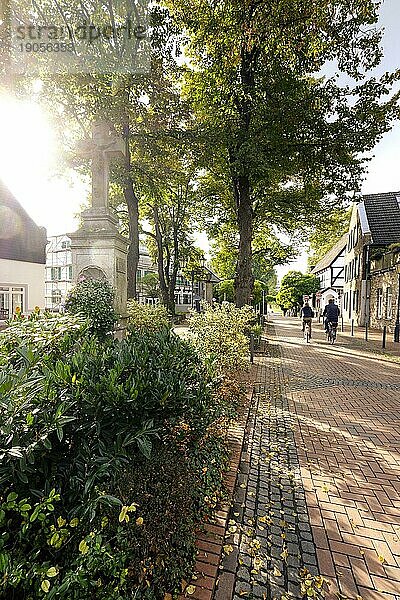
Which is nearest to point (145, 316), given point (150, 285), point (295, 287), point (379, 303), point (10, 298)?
point (10, 298)

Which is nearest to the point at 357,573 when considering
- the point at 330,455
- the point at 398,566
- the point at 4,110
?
the point at 398,566

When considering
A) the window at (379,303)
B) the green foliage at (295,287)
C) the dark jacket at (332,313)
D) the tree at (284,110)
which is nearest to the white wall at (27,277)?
the tree at (284,110)

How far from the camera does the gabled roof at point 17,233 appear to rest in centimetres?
1516

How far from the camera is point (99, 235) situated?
734cm

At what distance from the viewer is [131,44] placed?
965 cm

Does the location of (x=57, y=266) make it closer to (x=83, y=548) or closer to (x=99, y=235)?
(x=99, y=235)

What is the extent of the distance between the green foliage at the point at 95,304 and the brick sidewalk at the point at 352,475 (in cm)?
373

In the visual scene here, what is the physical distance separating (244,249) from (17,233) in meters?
10.8

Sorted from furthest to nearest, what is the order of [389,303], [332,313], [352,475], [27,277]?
1. [389,303]
2. [27,277]
3. [332,313]
4. [352,475]

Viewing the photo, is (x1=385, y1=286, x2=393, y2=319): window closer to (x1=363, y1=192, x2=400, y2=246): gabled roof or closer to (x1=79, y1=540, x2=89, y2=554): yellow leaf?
(x1=363, y1=192, x2=400, y2=246): gabled roof

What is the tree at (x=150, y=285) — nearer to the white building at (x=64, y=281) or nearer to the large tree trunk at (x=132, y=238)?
the white building at (x=64, y=281)

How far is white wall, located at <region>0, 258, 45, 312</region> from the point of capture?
1516 centimetres

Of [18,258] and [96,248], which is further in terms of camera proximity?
[18,258]

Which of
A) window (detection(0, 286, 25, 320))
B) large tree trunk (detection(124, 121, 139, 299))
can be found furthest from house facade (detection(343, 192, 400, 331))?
window (detection(0, 286, 25, 320))
